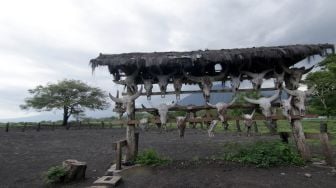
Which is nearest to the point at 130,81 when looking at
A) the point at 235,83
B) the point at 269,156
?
the point at 235,83

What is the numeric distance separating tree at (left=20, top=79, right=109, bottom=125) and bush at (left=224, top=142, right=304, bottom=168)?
41844 millimetres

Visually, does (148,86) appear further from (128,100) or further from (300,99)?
(300,99)

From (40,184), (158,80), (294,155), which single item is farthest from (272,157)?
(40,184)

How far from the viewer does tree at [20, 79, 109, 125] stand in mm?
48188

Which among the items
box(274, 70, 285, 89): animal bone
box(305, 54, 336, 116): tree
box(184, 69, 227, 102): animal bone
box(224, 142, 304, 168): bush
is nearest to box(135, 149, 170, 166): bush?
box(224, 142, 304, 168): bush

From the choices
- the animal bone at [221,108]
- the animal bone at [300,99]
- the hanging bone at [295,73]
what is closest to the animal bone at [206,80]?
the animal bone at [221,108]

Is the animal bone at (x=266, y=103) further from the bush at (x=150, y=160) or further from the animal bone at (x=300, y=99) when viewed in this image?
the bush at (x=150, y=160)

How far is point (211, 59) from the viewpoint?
8812mm

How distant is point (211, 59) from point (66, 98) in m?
44.0

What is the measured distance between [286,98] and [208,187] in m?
4.20

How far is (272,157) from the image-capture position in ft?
28.9

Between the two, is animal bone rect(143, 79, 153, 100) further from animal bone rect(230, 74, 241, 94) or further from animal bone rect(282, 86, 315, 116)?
animal bone rect(282, 86, 315, 116)

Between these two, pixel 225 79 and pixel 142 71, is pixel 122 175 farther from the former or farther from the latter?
pixel 225 79

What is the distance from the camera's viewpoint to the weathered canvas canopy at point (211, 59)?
8.79m
